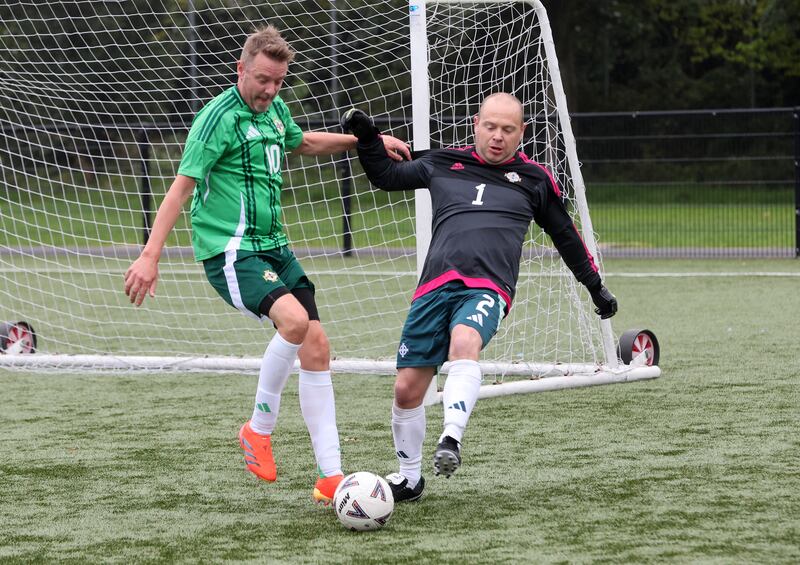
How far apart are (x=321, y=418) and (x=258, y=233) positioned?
68cm

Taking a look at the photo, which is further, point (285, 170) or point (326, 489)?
point (285, 170)

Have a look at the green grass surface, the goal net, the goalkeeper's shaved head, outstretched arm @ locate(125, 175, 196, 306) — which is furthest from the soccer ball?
the goal net

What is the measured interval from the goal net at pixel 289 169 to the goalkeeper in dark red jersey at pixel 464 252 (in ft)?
4.21

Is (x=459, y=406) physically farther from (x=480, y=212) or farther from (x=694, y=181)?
(x=694, y=181)

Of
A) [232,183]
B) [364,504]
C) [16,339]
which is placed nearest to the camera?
[364,504]

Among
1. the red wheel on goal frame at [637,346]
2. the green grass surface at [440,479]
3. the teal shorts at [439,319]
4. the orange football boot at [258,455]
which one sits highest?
the teal shorts at [439,319]

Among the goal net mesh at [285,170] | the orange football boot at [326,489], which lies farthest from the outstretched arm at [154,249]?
the goal net mesh at [285,170]

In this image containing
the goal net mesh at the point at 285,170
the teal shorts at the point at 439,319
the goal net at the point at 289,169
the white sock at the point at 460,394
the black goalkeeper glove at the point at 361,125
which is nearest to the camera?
the white sock at the point at 460,394

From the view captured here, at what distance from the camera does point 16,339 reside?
751cm

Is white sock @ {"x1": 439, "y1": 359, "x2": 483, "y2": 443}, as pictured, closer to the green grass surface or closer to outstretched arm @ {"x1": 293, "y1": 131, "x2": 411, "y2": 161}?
the green grass surface

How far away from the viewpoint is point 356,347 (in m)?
8.04

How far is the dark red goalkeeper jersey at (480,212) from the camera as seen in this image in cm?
412

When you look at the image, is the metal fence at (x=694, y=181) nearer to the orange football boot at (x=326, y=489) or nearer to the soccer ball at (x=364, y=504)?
the orange football boot at (x=326, y=489)

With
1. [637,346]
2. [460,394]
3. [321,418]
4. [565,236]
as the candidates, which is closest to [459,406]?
[460,394]
